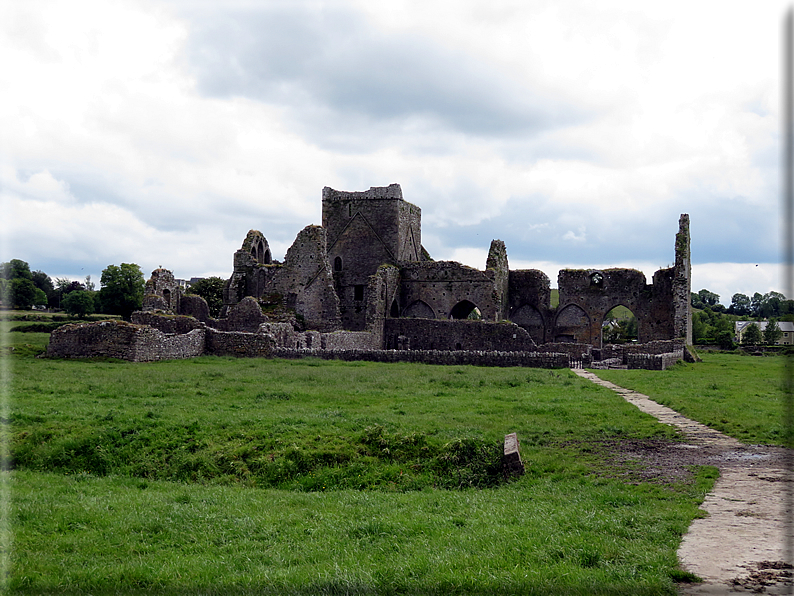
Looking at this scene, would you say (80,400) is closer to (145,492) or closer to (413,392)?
(145,492)

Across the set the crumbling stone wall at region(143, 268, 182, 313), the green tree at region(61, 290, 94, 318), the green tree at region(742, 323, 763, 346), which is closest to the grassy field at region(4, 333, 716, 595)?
the crumbling stone wall at region(143, 268, 182, 313)

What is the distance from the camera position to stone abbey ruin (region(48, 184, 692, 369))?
94.2 feet

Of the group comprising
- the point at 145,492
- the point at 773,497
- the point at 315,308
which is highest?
the point at 315,308

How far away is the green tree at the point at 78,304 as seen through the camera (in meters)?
51.2

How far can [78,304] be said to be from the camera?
176 ft

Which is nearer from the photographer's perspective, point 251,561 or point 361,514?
point 251,561

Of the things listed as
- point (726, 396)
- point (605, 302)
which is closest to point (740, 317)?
point (605, 302)

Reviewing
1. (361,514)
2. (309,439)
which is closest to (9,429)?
(309,439)

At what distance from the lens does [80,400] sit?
15.8 metres

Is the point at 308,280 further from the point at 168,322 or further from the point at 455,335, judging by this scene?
the point at 168,322

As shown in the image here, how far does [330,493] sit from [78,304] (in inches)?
1971

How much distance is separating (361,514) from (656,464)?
496cm

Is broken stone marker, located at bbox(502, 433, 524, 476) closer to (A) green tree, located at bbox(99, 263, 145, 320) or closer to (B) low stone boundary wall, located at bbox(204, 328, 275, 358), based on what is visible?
(B) low stone boundary wall, located at bbox(204, 328, 275, 358)

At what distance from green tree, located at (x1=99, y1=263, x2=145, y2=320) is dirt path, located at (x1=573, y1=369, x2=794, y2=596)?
5709 cm
